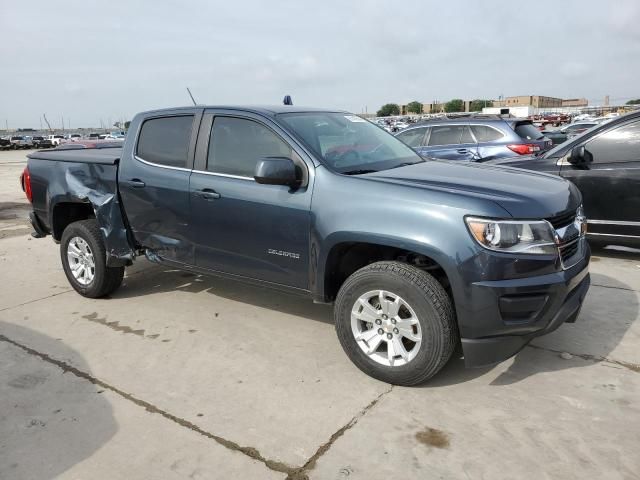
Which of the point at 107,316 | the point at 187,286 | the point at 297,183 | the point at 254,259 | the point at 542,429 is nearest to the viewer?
the point at 542,429

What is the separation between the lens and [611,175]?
18.5ft

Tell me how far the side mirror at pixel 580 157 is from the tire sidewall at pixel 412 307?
3.73m

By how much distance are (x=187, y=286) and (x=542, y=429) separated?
12.2 ft

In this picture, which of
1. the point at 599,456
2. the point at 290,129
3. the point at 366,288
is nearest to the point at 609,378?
the point at 599,456

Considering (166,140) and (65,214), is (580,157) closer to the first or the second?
(166,140)

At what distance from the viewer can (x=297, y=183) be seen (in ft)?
11.7

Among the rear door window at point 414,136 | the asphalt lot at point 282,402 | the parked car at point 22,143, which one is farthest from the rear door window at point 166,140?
the parked car at point 22,143

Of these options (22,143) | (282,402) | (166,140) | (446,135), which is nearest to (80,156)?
(166,140)

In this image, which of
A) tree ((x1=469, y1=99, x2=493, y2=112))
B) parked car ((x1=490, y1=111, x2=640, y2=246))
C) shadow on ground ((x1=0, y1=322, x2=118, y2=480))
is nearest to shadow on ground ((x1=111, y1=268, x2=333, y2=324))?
shadow on ground ((x1=0, y1=322, x2=118, y2=480))

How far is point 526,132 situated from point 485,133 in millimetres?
723

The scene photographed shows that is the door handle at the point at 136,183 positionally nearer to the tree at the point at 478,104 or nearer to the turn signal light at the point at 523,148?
the turn signal light at the point at 523,148

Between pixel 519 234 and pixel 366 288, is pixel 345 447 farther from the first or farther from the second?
pixel 519 234

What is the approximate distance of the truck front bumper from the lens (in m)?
2.90

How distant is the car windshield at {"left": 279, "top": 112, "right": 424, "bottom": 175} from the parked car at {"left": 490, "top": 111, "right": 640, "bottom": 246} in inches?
98.9
